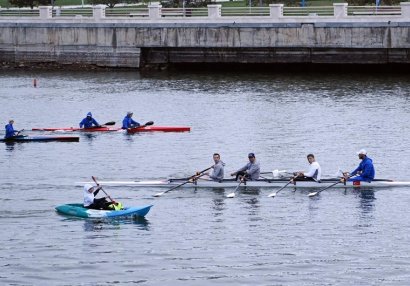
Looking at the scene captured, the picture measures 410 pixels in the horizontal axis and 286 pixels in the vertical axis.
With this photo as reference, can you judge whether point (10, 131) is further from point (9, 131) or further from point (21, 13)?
point (21, 13)

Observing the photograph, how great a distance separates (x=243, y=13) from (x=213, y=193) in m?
44.8

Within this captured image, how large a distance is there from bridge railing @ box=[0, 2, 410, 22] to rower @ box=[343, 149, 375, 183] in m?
37.4

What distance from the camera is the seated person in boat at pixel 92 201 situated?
136 feet

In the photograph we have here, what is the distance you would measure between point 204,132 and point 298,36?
24.4 meters

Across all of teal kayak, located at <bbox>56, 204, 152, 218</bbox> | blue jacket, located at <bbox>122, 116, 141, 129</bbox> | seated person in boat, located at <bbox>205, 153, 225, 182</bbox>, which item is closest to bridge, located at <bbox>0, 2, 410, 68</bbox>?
blue jacket, located at <bbox>122, 116, 141, 129</bbox>

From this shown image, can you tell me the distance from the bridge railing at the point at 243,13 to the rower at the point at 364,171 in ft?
123

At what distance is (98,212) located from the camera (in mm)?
41188

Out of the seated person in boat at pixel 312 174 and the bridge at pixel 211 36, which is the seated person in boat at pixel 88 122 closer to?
the seated person in boat at pixel 312 174

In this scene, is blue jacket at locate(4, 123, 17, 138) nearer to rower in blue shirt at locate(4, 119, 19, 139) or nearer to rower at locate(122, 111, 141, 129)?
rower in blue shirt at locate(4, 119, 19, 139)

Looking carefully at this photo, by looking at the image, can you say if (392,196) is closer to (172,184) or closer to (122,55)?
(172,184)

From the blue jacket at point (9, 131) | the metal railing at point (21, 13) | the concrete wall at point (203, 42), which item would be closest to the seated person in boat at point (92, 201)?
the blue jacket at point (9, 131)

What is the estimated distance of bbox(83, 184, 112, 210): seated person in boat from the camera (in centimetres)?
4134

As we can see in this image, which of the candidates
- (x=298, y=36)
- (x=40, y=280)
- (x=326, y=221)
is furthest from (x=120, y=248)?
(x=298, y=36)

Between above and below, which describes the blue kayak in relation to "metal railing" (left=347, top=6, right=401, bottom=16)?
below
